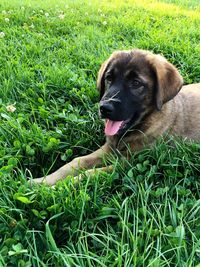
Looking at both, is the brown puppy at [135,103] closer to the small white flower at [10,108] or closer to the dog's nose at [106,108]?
the dog's nose at [106,108]

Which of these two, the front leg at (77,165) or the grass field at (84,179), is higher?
the grass field at (84,179)

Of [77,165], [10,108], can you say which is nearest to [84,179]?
[77,165]

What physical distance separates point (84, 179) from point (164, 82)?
1059 millimetres

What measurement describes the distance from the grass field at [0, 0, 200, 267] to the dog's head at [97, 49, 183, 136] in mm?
A: 298

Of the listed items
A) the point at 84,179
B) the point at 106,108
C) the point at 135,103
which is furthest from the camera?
the point at 135,103

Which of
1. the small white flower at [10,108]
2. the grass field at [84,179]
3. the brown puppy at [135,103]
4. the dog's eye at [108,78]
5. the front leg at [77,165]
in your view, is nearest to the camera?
the grass field at [84,179]

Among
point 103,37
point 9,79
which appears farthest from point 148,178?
point 103,37

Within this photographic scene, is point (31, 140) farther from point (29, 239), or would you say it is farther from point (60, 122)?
point (29, 239)

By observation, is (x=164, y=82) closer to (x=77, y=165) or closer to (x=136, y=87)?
(x=136, y=87)

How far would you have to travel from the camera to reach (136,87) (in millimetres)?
3361

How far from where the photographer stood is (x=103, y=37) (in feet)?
18.8

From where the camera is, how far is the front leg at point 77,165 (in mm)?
3094

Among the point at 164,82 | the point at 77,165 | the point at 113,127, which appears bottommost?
the point at 77,165

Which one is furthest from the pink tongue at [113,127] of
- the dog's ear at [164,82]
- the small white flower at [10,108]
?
the small white flower at [10,108]
